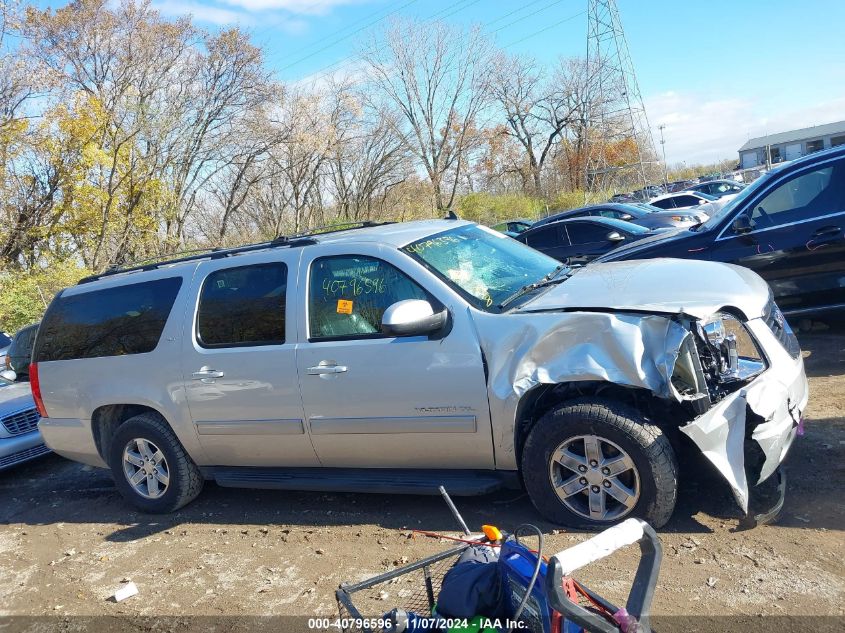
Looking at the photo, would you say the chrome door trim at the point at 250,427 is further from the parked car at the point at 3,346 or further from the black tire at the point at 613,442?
the parked car at the point at 3,346

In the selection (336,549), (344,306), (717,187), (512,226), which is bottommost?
(336,549)

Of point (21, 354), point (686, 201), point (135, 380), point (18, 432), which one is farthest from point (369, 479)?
point (686, 201)

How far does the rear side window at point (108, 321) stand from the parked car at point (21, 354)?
3472 mm

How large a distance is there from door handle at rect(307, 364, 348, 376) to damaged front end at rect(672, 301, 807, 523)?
193 centimetres

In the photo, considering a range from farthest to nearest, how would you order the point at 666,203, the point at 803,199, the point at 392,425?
the point at 666,203, the point at 803,199, the point at 392,425

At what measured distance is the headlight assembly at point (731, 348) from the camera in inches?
148

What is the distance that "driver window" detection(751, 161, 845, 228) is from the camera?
6.70 metres

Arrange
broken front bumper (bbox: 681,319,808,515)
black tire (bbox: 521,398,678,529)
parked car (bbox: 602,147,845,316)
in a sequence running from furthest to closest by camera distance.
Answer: parked car (bbox: 602,147,845,316)
black tire (bbox: 521,398,678,529)
broken front bumper (bbox: 681,319,808,515)

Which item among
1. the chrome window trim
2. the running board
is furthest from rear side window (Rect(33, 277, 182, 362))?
the chrome window trim

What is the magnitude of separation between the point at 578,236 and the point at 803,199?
7160 mm

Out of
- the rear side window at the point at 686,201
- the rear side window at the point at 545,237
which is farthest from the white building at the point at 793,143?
the rear side window at the point at 545,237

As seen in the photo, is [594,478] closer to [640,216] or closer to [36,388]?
[36,388]

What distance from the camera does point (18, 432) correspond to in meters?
7.11

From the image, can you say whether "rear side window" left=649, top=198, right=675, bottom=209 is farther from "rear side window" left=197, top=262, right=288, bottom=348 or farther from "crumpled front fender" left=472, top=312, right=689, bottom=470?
"crumpled front fender" left=472, top=312, right=689, bottom=470
